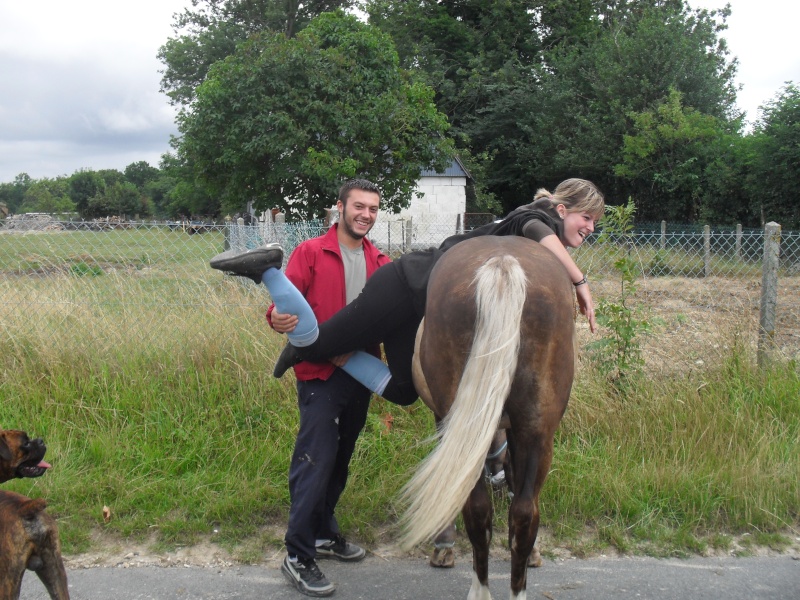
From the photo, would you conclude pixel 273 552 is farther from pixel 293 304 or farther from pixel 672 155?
pixel 672 155

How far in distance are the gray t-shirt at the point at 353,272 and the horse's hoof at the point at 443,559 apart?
1385 millimetres

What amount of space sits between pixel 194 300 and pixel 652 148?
78.1 ft

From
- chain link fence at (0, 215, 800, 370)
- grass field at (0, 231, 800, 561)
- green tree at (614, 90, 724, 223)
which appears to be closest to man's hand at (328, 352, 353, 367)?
grass field at (0, 231, 800, 561)

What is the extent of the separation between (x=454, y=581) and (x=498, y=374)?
1.44m

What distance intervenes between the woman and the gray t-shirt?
271mm

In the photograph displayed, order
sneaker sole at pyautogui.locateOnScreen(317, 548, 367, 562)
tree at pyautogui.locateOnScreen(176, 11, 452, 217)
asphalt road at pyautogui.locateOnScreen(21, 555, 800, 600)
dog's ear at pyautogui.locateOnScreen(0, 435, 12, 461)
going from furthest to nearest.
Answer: tree at pyautogui.locateOnScreen(176, 11, 452, 217) → sneaker sole at pyautogui.locateOnScreen(317, 548, 367, 562) → asphalt road at pyautogui.locateOnScreen(21, 555, 800, 600) → dog's ear at pyautogui.locateOnScreen(0, 435, 12, 461)

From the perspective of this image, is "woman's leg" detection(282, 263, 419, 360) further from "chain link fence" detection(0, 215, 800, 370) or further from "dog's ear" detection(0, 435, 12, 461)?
"chain link fence" detection(0, 215, 800, 370)

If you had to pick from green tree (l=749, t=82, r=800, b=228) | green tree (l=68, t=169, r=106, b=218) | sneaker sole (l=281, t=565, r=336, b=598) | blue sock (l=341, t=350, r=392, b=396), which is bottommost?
sneaker sole (l=281, t=565, r=336, b=598)

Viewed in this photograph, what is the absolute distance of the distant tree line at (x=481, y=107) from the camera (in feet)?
48.9

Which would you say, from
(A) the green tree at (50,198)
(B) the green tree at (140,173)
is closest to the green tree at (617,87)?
(A) the green tree at (50,198)

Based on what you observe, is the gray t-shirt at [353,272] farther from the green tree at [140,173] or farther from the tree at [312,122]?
the green tree at [140,173]

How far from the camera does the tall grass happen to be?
147 inches

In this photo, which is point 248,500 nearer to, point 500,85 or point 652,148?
point 652,148

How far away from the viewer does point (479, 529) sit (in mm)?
2768
